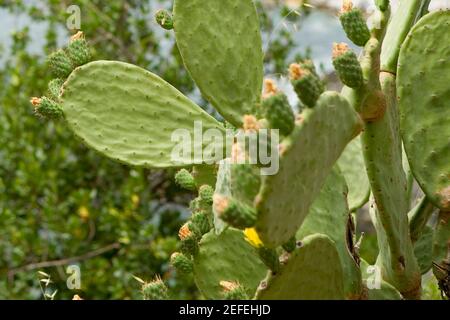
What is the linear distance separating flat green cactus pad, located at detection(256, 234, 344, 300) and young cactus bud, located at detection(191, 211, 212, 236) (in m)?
0.38

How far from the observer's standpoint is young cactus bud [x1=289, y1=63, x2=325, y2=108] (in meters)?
1.07

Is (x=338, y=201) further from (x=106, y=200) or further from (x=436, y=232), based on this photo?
(x=106, y=200)

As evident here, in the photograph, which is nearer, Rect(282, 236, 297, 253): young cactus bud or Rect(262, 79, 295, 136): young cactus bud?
Rect(262, 79, 295, 136): young cactus bud

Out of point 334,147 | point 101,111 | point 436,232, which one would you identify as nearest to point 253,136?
point 334,147

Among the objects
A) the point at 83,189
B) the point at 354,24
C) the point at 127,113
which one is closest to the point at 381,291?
the point at 354,24

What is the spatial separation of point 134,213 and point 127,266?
0.26m

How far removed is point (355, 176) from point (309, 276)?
709 mm

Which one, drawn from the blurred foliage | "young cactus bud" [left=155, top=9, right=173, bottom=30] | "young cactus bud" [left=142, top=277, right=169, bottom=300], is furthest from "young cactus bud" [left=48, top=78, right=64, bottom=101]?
the blurred foliage

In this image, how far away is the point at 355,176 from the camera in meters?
1.93

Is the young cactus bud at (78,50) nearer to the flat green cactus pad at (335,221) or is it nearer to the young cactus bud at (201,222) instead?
the young cactus bud at (201,222)

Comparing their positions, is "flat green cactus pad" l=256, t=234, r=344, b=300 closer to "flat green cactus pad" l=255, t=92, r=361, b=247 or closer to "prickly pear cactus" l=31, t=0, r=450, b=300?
"prickly pear cactus" l=31, t=0, r=450, b=300

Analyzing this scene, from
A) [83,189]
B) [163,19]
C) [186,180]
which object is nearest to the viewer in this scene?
[163,19]

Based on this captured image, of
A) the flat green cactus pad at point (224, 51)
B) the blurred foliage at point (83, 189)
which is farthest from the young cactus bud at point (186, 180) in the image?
the blurred foliage at point (83, 189)

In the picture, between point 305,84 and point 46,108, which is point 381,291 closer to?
point 305,84
